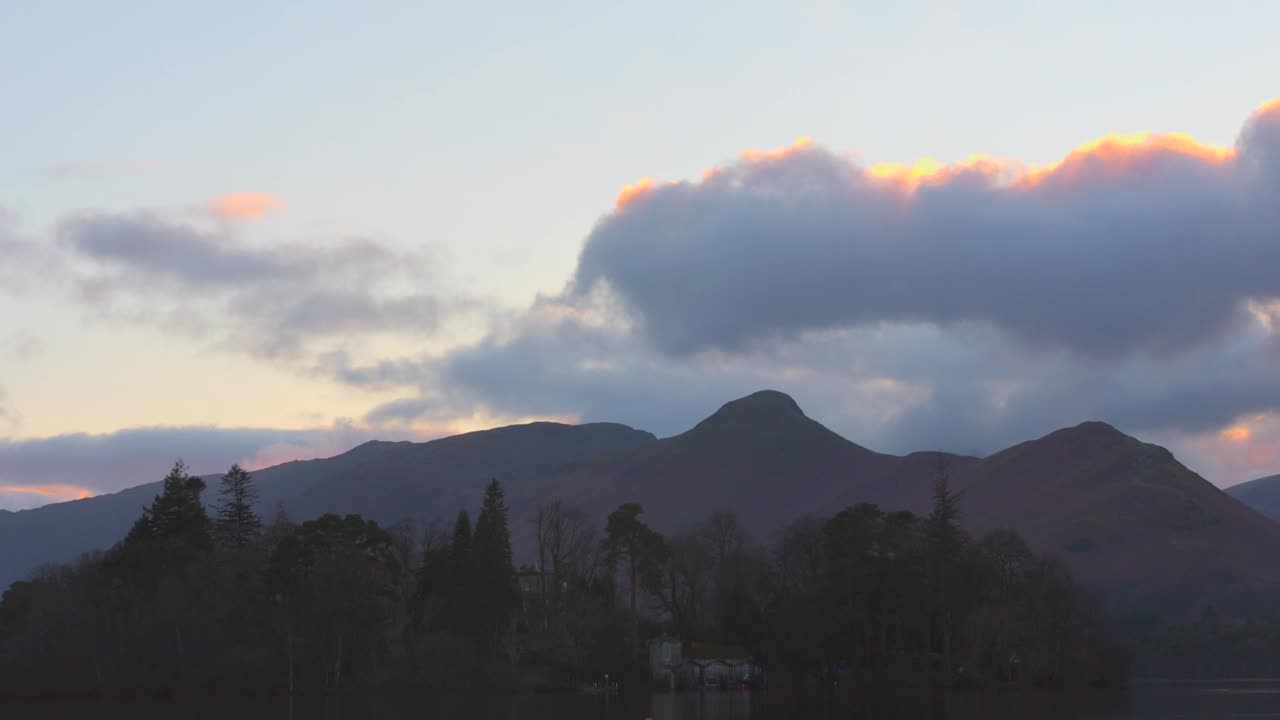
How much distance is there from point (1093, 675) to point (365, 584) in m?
75.3

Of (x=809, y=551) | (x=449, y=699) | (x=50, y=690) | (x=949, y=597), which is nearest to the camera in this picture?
(x=449, y=699)

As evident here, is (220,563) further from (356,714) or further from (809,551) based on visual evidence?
(809,551)

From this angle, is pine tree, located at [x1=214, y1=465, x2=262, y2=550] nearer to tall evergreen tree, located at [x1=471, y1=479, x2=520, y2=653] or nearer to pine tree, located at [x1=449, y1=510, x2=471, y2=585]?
pine tree, located at [x1=449, y1=510, x2=471, y2=585]

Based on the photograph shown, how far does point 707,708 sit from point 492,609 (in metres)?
31.1

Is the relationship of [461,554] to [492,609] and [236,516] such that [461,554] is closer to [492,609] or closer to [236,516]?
[492,609]

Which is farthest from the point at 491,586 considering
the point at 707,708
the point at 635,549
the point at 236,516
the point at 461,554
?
the point at 236,516

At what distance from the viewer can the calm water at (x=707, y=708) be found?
3071 inches

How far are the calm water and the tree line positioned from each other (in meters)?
9.22

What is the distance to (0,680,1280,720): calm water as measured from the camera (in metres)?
78.0

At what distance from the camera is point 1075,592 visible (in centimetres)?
12900

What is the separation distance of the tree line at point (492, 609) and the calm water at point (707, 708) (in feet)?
30.2

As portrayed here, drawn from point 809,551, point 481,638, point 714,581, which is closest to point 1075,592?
point 809,551

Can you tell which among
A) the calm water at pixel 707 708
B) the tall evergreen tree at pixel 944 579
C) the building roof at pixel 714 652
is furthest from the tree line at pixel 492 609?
the calm water at pixel 707 708

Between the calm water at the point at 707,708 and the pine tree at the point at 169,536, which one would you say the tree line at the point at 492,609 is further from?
the calm water at the point at 707,708
